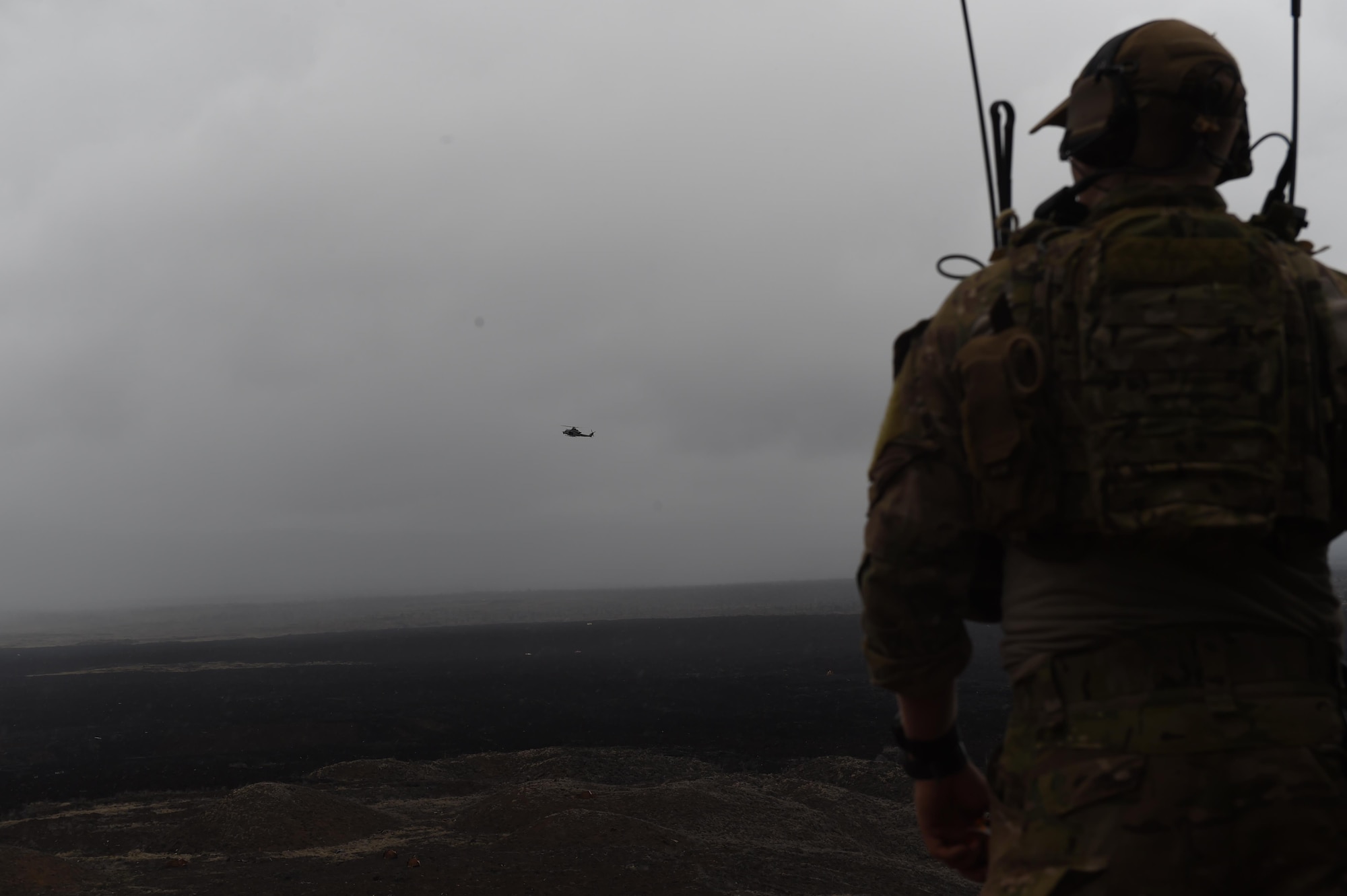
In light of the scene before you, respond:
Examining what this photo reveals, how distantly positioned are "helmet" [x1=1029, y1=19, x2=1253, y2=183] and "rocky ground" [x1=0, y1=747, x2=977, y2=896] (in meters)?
7.34

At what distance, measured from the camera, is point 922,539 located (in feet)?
5.93

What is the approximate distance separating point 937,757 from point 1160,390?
81 centimetres

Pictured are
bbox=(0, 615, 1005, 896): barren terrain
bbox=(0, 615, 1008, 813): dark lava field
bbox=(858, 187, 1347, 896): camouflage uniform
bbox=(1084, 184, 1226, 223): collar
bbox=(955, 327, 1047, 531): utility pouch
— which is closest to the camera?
bbox=(858, 187, 1347, 896): camouflage uniform

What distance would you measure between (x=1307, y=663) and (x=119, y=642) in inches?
4716

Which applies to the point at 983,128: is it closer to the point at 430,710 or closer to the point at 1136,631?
the point at 1136,631

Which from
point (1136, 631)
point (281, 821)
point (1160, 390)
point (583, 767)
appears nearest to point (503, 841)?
point (281, 821)

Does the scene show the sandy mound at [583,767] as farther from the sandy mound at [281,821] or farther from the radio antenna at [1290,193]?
Result: the radio antenna at [1290,193]

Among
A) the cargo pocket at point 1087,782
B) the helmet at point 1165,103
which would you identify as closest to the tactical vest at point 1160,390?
the helmet at point 1165,103

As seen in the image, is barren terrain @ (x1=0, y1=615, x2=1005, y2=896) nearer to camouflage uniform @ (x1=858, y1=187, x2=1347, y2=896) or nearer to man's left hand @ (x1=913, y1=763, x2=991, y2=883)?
man's left hand @ (x1=913, y1=763, x2=991, y2=883)

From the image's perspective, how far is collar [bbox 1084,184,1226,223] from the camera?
74.4 inches

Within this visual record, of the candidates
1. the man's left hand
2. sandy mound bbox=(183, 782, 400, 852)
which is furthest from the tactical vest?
sandy mound bbox=(183, 782, 400, 852)

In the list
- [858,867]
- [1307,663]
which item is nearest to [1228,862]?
[1307,663]

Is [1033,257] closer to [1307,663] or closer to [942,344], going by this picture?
[942,344]

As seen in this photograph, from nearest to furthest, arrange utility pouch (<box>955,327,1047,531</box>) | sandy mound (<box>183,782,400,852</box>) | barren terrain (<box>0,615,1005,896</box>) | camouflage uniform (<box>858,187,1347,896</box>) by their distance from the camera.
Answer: camouflage uniform (<box>858,187,1347,896</box>)
utility pouch (<box>955,327,1047,531</box>)
barren terrain (<box>0,615,1005,896</box>)
sandy mound (<box>183,782,400,852</box>)
